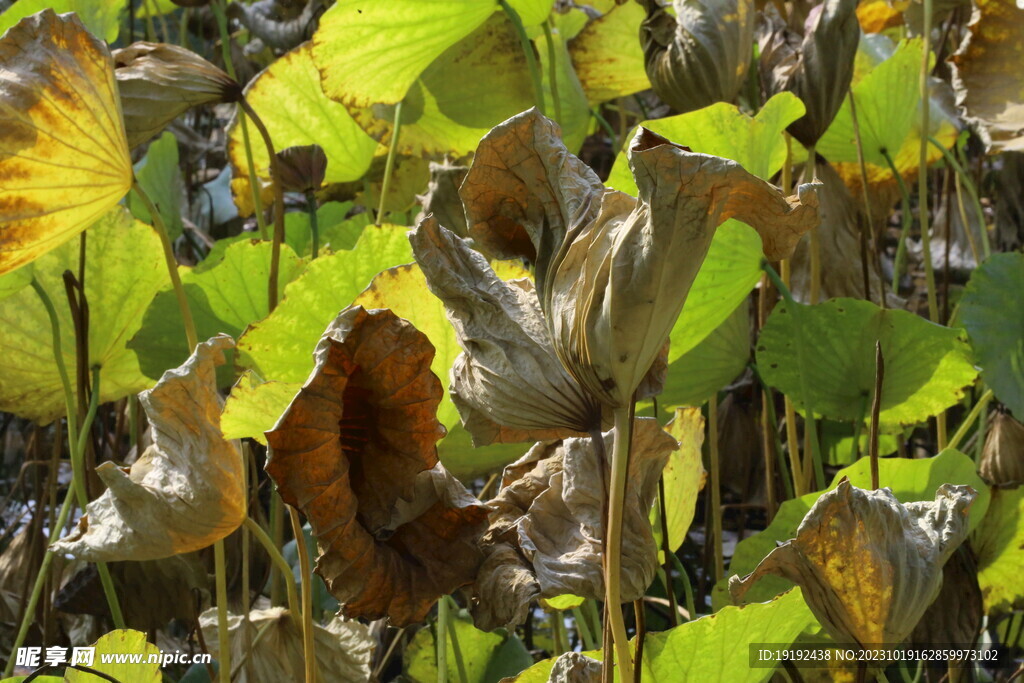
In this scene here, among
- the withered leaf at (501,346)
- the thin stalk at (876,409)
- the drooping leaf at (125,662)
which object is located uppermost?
the withered leaf at (501,346)

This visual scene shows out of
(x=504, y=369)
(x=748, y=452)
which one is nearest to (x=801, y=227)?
(x=504, y=369)

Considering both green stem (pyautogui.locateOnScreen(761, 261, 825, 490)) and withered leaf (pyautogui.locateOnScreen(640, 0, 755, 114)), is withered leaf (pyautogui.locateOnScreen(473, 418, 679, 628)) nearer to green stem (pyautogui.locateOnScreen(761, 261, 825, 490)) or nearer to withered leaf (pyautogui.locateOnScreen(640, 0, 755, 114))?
green stem (pyautogui.locateOnScreen(761, 261, 825, 490))

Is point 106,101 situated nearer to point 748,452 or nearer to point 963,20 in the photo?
point 748,452

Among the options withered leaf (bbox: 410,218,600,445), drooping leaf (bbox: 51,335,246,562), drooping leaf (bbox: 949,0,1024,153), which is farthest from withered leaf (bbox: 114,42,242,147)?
drooping leaf (bbox: 949,0,1024,153)

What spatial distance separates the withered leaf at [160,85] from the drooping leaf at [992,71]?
59 centimetres

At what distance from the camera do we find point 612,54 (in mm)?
1119

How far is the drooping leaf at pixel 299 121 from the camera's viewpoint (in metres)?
1.03

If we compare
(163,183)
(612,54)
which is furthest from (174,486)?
(163,183)

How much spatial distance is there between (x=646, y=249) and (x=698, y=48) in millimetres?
529

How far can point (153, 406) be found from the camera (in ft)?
1.56

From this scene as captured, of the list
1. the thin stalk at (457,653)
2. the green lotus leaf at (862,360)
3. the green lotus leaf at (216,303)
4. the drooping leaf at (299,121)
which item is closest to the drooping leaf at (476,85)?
the drooping leaf at (299,121)

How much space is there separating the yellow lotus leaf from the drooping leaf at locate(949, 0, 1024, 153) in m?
0.67

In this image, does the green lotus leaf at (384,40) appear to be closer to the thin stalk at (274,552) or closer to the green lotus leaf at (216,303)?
the green lotus leaf at (216,303)

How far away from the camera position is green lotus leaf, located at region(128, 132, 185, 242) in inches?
50.0
